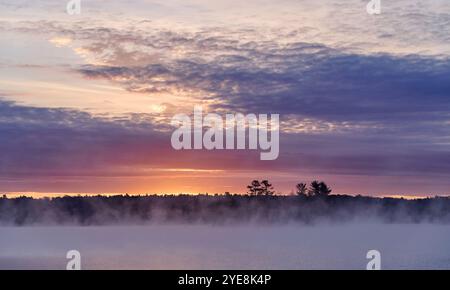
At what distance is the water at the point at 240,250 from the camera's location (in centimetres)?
4059

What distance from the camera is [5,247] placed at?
60.7 m

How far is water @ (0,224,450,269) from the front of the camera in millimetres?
40588

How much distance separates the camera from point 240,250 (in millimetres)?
53500

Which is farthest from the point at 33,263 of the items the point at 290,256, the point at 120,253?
the point at 290,256

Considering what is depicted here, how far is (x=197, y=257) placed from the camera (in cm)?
4628
